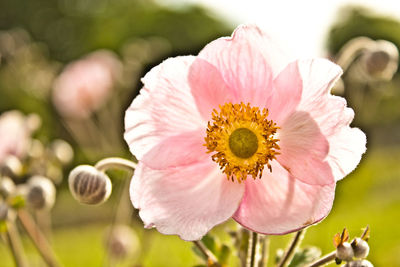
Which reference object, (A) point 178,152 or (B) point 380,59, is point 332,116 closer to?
(A) point 178,152

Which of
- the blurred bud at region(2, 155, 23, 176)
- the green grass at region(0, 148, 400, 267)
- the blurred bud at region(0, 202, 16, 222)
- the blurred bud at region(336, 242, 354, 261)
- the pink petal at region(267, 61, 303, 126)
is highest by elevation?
the pink petal at region(267, 61, 303, 126)

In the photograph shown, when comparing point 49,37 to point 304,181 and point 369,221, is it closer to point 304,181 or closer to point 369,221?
point 369,221

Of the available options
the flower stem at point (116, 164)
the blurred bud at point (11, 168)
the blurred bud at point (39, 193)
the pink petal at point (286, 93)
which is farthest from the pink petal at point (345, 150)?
the blurred bud at point (11, 168)

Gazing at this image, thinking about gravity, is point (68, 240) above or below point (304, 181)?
below

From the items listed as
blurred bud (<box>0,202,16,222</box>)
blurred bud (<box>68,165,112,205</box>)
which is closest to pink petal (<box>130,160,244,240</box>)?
blurred bud (<box>68,165,112,205</box>)

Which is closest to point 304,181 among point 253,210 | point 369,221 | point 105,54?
point 253,210

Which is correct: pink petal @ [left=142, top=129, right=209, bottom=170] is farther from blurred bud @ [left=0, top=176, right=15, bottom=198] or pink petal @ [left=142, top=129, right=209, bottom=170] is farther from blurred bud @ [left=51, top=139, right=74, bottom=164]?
blurred bud @ [left=51, top=139, right=74, bottom=164]

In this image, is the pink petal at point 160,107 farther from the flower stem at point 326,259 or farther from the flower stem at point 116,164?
the flower stem at point 326,259
